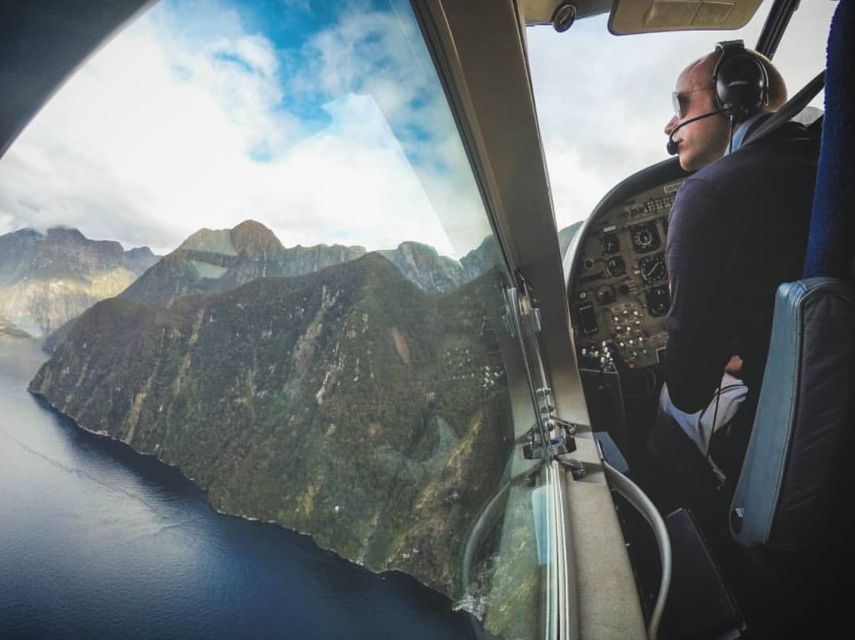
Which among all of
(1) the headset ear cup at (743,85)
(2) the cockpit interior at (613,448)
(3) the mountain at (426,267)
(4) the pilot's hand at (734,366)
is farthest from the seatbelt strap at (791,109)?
(3) the mountain at (426,267)

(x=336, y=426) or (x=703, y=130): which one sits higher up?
(x=703, y=130)

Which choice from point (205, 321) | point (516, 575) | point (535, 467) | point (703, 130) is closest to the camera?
point (205, 321)

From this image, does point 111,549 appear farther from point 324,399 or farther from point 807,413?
point 807,413

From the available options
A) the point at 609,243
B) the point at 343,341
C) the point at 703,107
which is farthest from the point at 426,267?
the point at 609,243

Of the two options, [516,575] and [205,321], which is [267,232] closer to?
[205,321]

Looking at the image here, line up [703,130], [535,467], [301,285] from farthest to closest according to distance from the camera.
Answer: [703,130]
[535,467]
[301,285]

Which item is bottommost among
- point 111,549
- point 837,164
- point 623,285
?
point 111,549

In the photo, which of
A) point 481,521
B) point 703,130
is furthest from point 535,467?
point 703,130
